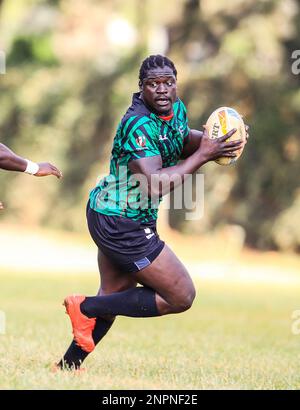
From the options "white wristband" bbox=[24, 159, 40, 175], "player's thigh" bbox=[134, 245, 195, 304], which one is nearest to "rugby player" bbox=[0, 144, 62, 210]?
"white wristband" bbox=[24, 159, 40, 175]

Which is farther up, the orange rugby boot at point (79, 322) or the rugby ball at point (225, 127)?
the rugby ball at point (225, 127)

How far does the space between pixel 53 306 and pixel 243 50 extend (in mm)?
16653

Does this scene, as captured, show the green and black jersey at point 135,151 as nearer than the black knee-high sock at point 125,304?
Yes

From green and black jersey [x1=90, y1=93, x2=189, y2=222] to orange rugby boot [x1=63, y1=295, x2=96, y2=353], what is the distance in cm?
71

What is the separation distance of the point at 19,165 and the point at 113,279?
1.13 metres

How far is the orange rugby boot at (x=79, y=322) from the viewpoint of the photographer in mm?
6301

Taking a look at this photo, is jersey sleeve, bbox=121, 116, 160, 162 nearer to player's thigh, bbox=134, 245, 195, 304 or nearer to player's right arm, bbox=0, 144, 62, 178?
player's thigh, bbox=134, 245, 195, 304

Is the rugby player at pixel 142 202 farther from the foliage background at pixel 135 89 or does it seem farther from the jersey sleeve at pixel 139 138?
the foliage background at pixel 135 89

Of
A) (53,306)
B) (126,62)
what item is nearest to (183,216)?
(126,62)

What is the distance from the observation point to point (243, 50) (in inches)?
1106

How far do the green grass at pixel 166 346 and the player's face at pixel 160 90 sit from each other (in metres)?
1.94

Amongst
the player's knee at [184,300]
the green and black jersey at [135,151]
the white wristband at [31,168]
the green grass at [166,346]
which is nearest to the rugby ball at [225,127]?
the green and black jersey at [135,151]
